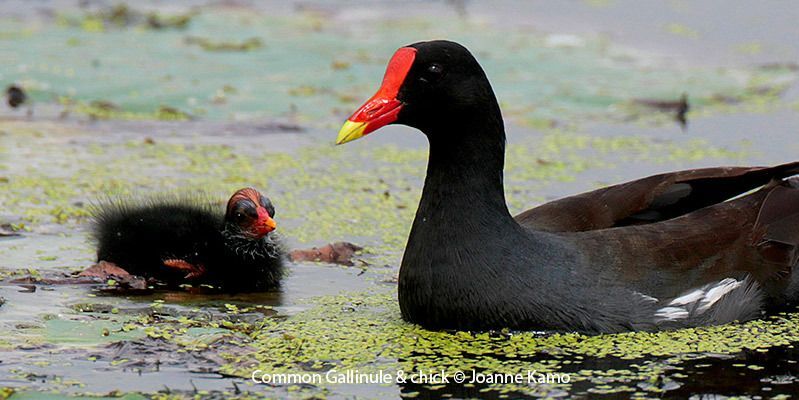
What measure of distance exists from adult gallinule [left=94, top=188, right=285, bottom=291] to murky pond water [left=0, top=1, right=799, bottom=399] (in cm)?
18

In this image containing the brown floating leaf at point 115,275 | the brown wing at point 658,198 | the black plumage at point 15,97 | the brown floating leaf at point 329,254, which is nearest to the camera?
the brown wing at point 658,198

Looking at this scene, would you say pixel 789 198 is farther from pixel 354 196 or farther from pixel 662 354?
pixel 354 196

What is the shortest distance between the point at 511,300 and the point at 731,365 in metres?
0.78

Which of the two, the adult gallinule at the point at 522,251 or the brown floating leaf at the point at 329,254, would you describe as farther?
the brown floating leaf at the point at 329,254

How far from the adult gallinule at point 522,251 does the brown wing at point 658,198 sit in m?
0.09

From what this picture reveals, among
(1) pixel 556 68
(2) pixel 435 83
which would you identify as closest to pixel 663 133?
(1) pixel 556 68

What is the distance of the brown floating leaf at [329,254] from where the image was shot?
627 centimetres

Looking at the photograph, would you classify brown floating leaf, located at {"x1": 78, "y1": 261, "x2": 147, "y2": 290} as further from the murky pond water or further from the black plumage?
the black plumage

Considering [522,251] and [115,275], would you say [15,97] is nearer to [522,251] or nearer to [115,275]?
[115,275]

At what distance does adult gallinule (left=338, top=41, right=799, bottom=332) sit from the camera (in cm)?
503

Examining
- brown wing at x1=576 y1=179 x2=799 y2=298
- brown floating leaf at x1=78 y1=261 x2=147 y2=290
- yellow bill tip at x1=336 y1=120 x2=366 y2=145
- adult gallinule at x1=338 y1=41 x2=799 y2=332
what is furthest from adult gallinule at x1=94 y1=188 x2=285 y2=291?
brown wing at x1=576 y1=179 x2=799 y2=298

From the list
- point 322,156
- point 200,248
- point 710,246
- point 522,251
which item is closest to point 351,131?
point 522,251

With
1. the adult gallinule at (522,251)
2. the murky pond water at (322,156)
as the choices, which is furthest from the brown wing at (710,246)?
the murky pond water at (322,156)

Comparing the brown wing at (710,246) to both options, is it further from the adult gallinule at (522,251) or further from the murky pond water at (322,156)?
the murky pond water at (322,156)
